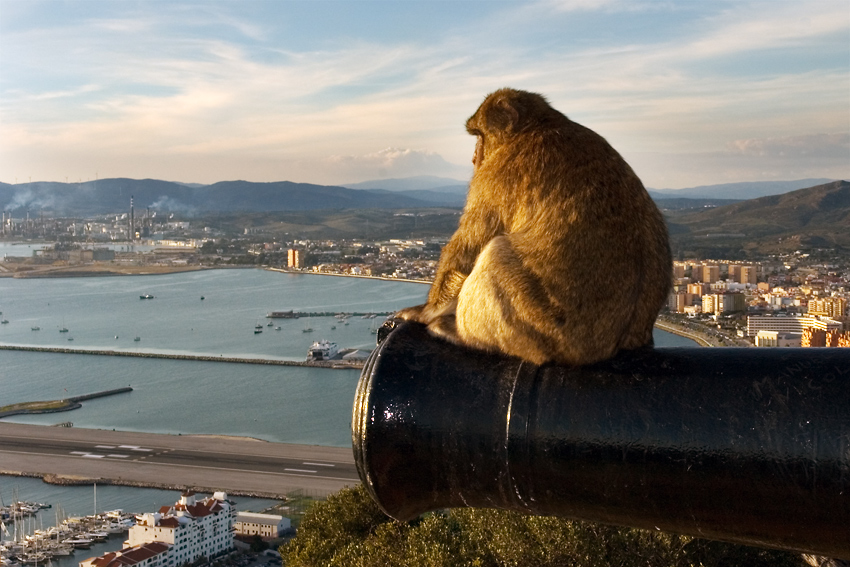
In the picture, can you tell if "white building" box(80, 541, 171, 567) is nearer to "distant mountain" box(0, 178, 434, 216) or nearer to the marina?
the marina

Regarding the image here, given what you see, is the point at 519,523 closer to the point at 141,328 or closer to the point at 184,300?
the point at 141,328

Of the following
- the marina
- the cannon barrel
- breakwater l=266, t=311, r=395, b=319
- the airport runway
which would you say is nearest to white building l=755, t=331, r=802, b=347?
the airport runway

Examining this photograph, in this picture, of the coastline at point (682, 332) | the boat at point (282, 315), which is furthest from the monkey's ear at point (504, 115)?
the boat at point (282, 315)

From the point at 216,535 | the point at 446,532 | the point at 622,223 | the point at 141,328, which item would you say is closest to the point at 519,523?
the point at 446,532

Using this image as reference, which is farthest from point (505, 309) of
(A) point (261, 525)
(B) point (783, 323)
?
(B) point (783, 323)

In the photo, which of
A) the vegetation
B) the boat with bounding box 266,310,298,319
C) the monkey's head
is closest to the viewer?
the monkey's head

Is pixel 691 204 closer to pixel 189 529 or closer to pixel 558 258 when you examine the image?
pixel 189 529

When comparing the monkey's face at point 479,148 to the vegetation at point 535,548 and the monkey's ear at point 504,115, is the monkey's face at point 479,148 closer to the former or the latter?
the monkey's ear at point 504,115
